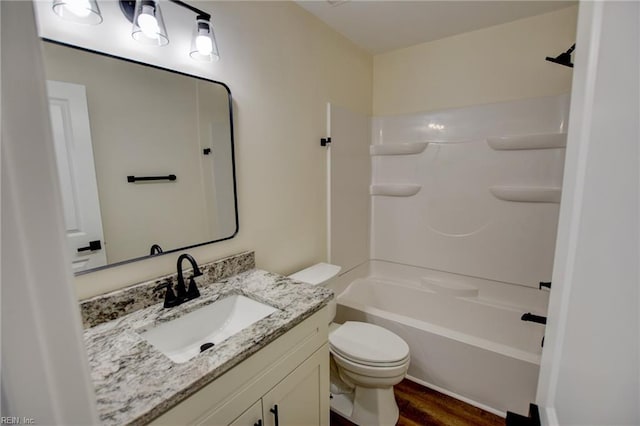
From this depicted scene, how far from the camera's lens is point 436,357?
1864 millimetres

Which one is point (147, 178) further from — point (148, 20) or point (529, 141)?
point (529, 141)

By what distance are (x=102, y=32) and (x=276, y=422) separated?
1537mm

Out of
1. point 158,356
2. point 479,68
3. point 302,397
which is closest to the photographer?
point 158,356

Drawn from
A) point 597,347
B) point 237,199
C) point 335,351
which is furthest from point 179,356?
point 597,347

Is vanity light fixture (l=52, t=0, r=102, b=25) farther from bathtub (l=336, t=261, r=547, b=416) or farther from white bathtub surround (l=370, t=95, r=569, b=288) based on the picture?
white bathtub surround (l=370, t=95, r=569, b=288)

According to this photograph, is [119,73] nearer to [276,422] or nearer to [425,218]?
[276,422]

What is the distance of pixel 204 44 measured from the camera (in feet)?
4.15

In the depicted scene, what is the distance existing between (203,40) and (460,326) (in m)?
2.58

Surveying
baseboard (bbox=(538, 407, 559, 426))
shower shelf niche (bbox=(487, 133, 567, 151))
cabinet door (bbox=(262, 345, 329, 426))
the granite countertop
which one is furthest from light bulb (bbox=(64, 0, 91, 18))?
shower shelf niche (bbox=(487, 133, 567, 151))

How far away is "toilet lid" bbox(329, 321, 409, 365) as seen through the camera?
156cm

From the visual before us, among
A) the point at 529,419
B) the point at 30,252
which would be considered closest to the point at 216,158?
the point at 30,252

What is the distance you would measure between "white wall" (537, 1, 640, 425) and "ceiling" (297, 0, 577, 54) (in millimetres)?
1698

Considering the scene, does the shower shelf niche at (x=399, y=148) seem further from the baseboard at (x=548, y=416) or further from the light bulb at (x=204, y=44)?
the baseboard at (x=548, y=416)

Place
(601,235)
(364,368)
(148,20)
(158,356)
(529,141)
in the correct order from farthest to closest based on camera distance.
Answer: (529,141)
(364,368)
(148,20)
(158,356)
(601,235)
